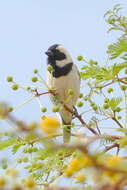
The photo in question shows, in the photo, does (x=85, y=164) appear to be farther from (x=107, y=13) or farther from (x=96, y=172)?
(x=107, y=13)

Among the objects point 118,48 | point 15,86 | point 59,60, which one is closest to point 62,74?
point 59,60

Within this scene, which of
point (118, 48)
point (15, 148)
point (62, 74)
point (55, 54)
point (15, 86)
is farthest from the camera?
point (55, 54)

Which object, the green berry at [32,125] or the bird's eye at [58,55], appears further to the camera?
the bird's eye at [58,55]

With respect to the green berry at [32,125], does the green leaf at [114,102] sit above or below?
below

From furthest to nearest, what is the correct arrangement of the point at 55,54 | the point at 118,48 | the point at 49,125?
the point at 55,54 < the point at 118,48 < the point at 49,125

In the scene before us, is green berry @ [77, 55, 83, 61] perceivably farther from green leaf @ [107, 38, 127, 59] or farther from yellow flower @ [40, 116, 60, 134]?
yellow flower @ [40, 116, 60, 134]

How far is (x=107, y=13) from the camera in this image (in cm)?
160

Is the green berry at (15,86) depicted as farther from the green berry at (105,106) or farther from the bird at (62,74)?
the bird at (62,74)

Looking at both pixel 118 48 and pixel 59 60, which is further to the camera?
pixel 59 60

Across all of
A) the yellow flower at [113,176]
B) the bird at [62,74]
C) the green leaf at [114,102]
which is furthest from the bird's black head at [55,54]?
the yellow flower at [113,176]

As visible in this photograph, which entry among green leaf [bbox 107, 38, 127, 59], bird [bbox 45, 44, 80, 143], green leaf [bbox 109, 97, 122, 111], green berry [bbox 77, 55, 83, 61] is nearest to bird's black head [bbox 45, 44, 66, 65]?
bird [bbox 45, 44, 80, 143]

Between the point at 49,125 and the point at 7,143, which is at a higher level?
the point at 49,125

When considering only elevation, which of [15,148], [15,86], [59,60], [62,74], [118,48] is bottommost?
[15,148]

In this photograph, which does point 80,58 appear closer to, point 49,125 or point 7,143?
point 7,143
